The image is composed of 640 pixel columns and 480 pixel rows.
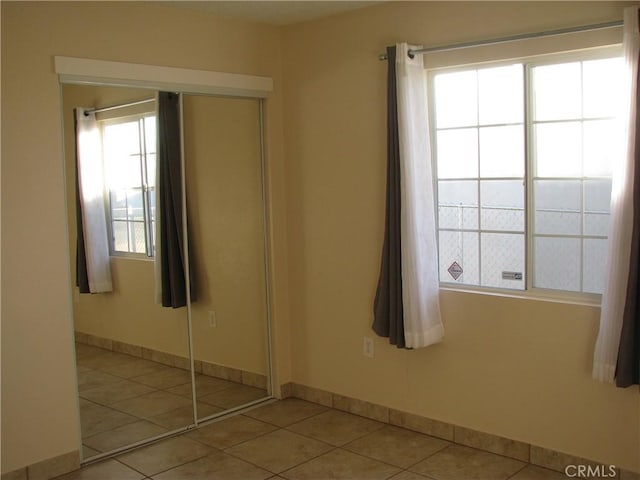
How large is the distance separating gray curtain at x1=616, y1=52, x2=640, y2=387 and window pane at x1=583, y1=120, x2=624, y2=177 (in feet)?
0.85

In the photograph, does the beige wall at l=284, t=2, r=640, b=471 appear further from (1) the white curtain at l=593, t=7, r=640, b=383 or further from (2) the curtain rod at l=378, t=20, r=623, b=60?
(1) the white curtain at l=593, t=7, r=640, b=383

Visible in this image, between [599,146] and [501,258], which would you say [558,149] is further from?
[501,258]

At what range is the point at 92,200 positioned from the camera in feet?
12.4

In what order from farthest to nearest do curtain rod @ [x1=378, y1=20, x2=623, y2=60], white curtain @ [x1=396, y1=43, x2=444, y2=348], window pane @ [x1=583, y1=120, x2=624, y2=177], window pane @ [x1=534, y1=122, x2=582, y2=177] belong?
white curtain @ [x1=396, y1=43, x2=444, y2=348] < window pane @ [x1=534, y1=122, x2=582, y2=177] < window pane @ [x1=583, y1=120, x2=624, y2=177] < curtain rod @ [x1=378, y1=20, x2=623, y2=60]

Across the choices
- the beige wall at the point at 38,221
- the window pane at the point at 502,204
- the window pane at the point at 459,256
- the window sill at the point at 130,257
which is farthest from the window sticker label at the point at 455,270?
the beige wall at the point at 38,221

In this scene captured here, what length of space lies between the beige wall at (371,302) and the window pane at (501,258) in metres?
0.11

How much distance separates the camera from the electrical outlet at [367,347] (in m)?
4.29

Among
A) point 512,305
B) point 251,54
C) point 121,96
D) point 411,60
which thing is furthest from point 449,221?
point 121,96

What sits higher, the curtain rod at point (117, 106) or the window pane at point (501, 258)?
the curtain rod at point (117, 106)

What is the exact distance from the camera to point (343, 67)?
4266 mm

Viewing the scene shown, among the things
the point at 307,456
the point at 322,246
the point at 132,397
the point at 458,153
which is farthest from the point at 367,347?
the point at 132,397

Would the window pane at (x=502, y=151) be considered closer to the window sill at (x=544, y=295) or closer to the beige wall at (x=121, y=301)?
the window sill at (x=544, y=295)

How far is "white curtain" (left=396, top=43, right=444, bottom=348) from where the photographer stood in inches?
148

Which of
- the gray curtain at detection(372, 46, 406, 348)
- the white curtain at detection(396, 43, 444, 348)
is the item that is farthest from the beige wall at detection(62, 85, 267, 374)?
the white curtain at detection(396, 43, 444, 348)
